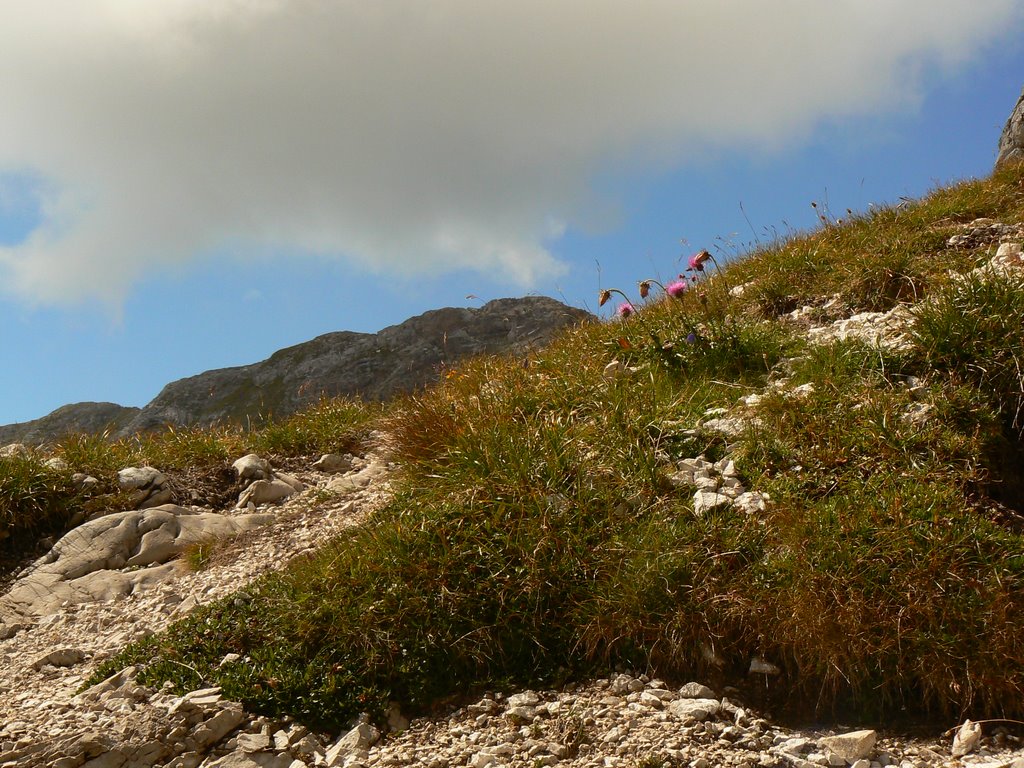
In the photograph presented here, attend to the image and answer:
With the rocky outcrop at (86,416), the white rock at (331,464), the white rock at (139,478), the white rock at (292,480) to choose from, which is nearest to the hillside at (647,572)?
the white rock at (139,478)

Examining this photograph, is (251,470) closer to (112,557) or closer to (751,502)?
(112,557)

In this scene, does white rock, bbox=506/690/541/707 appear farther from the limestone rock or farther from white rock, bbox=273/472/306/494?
white rock, bbox=273/472/306/494

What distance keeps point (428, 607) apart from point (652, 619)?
1.39 meters

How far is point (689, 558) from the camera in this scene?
537cm

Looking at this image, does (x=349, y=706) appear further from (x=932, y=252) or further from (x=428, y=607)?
(x=932, y=252)

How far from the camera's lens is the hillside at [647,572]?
15.7ft

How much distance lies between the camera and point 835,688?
4.76 m

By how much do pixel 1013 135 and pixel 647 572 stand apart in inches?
827

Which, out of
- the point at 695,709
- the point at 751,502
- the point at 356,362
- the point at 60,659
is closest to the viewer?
the point at 695,709

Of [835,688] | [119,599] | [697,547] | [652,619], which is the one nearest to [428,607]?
[652,619]

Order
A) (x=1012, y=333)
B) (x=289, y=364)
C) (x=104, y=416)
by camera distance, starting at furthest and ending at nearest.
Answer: (x=104, y=416)
(x=289, y=364)
(x=1012, y=333)

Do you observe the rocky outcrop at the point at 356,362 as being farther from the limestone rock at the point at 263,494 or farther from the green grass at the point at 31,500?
the green grass at the point at 31,500

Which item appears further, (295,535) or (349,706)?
(295,535)

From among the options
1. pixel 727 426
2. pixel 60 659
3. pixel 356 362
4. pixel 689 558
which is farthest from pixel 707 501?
pixel 356 362
